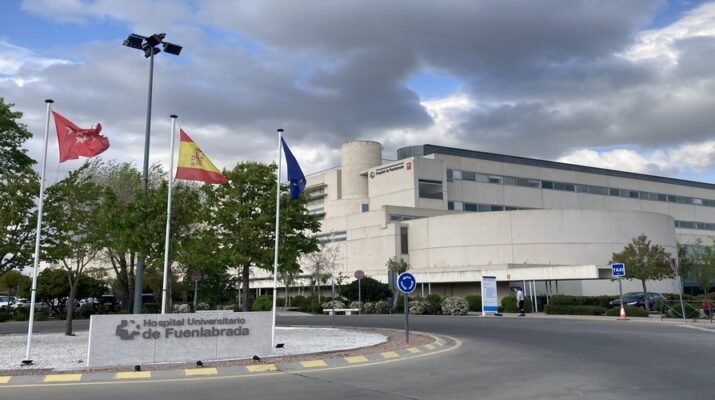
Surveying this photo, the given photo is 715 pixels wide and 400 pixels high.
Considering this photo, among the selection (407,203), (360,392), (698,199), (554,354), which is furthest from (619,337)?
Result: (698,199)

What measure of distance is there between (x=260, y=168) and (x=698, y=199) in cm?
9776

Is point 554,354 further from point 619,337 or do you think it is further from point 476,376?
point 619,337

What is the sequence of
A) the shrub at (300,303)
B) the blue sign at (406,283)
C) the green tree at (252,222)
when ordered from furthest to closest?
the shrub at (300,303) → the green tree at (252,222) → the blue sign at (406,283)

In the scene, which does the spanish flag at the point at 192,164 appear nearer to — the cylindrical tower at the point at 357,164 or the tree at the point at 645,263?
the tree at the point at 645,263

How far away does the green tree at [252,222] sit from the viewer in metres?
25.5

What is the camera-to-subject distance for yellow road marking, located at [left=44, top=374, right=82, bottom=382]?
12.1 m

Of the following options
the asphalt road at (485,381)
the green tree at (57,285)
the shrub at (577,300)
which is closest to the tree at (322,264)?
the green tree at (57,285)

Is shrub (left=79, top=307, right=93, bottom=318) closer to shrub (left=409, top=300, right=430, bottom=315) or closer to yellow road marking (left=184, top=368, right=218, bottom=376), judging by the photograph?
shrub (left=409, top=300, right=430, bottom=315)

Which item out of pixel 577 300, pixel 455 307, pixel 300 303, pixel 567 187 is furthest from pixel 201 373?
pixel 567 187

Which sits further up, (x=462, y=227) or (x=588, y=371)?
(x=462, y=227)

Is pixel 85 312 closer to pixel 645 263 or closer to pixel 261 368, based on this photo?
pixel 261 368

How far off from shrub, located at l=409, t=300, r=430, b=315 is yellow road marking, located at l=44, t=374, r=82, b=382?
32199 millimetres

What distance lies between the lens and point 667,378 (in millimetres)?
11133

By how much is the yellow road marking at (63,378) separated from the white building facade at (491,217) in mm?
43366
